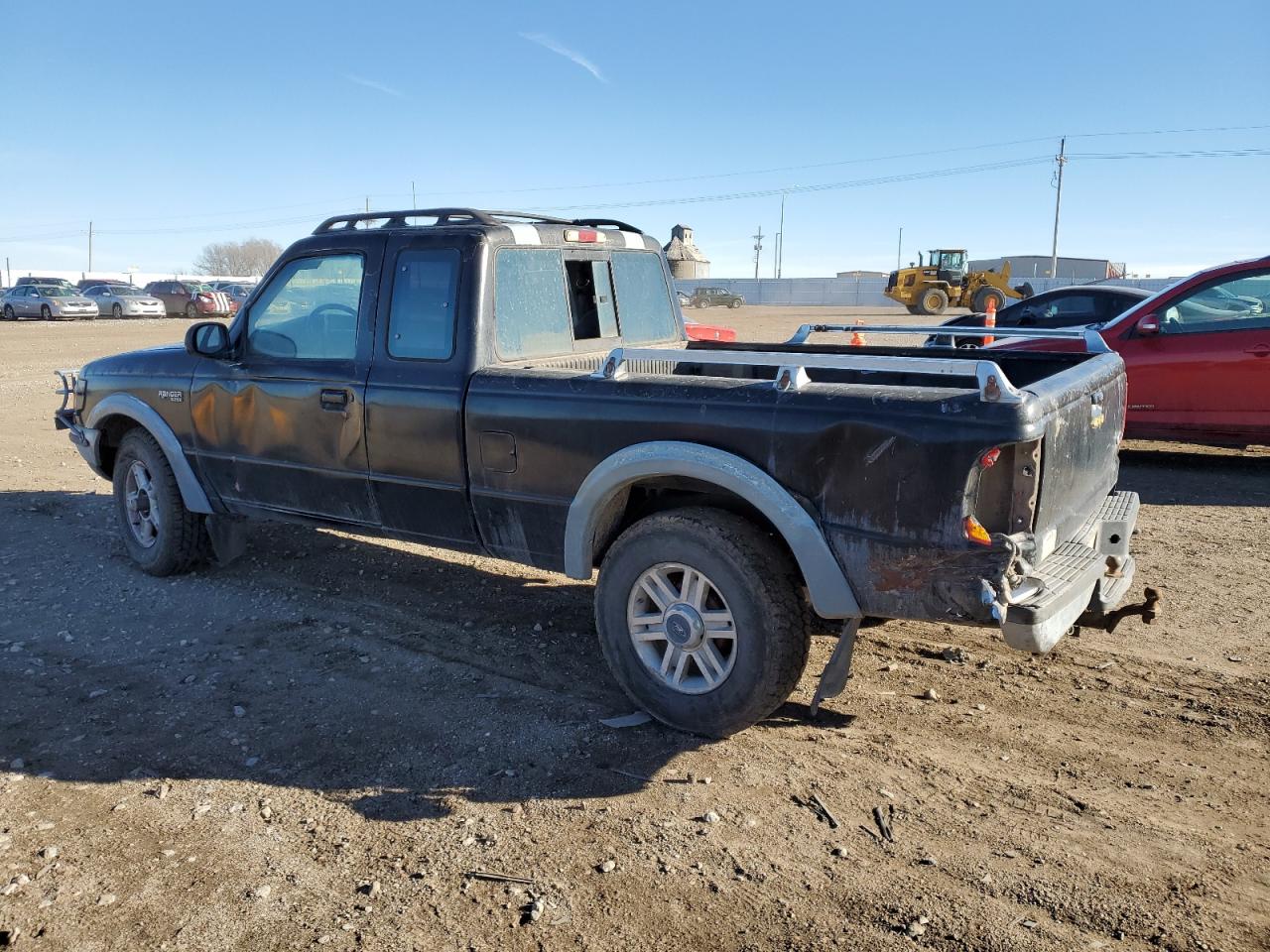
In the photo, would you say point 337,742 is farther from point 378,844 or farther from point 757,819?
point 757,819

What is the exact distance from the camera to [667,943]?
2.82m

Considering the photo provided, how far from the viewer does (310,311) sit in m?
5.29

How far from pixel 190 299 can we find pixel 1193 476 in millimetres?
38307

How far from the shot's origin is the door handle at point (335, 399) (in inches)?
196

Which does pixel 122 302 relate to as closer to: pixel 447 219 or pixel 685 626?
pixel 447 219

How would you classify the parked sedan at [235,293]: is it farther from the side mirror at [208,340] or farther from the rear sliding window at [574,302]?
the rear sliding window at [574,302]

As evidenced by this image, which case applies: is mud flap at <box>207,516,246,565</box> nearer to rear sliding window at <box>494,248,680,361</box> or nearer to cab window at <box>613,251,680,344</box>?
rear sliding window at <box>494,248,680,361</box>

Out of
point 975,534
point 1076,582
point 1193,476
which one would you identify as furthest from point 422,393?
point 1193,476

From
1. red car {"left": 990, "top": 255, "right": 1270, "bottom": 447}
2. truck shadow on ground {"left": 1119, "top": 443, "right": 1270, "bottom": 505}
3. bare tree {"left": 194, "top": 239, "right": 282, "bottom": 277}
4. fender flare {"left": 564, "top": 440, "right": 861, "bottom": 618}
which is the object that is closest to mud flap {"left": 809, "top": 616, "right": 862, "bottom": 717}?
fender flare {"left": 564, "top": 440, "right": 861, "bottom": 618}

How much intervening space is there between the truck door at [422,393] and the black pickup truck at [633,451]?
0.6 inches

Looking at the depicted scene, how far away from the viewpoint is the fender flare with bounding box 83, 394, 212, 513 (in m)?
5.91

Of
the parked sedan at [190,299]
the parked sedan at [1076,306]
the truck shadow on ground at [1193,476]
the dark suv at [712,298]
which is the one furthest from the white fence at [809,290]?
the truck shadow on ground at [1193,476]

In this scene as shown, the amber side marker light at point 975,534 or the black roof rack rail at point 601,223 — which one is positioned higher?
the black roof rack rail at point 601,223

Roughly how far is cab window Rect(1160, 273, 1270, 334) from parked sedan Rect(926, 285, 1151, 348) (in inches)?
87.2
